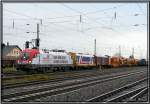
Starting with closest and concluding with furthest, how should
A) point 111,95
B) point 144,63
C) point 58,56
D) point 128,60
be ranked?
point 111,95
point 58,56
point 128,60
point 144,63

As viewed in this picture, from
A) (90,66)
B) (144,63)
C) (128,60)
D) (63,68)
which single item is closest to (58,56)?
(63,68)

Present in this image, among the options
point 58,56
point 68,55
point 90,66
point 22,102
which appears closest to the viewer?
point 22,102

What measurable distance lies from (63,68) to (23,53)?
8.52 meters

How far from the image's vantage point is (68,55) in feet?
155

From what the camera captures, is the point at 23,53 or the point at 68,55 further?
the point at 68,55

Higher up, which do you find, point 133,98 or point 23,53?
point 23,53

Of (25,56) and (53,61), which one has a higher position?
(25,56)

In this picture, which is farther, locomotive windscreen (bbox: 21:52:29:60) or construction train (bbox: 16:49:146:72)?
locomotive windscreen (bbox: 21:52:29:60)

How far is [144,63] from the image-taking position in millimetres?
91000

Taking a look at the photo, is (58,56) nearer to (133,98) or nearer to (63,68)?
(63,68)

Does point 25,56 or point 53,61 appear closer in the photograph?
point 25,56

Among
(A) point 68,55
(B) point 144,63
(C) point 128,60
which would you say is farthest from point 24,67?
(B) point 144,63

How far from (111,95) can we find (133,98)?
1.34 metres

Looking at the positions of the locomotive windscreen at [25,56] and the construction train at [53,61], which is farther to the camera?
the locomotive windscreen at [25,56]
